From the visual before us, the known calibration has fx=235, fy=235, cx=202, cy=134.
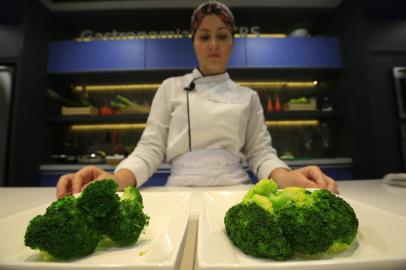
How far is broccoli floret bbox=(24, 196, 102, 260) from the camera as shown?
0.25 m

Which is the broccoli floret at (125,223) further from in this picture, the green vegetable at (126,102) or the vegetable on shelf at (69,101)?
the vegetable on shelf at (69,101)

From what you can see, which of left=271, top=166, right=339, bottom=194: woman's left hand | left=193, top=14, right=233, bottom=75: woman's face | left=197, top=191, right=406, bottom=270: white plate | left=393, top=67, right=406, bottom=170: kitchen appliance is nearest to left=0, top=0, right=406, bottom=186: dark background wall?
left=393, top=67, right=406, bottom=170: kitchen appliance

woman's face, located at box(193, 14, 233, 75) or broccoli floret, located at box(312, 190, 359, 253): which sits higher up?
woman's face, located at box(193, 14, 233, 75)

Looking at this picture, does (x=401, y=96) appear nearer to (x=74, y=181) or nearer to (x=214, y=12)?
(x=214, y=12)

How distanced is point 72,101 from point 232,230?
2653 millimetres

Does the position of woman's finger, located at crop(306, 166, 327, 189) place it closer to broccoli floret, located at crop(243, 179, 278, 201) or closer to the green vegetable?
broccoli floret, located at crop(243, 179, 278, 201)

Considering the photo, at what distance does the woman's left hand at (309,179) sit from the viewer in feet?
1.81

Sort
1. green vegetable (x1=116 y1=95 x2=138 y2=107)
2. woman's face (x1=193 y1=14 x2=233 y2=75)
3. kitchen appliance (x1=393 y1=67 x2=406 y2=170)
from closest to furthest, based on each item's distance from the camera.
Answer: woman's face (x1=193 y1=14 x2=233 y2=75) → kitchen appliance (x1=393 y1=67 x2=406 y2=170) → green vegetable (x1=116 y1=95 x2=138 y2=107)

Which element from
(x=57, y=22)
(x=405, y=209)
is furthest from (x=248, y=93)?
(x=57, y=22)

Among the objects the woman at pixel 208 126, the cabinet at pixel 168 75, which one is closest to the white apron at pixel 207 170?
the woman at pixel 208 126

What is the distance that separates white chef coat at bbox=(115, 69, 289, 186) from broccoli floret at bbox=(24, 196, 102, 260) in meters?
0.58

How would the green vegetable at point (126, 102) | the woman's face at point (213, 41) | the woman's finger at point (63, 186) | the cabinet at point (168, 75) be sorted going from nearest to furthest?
the woman's finger at point (63, 186) → the woman's face at point (213, 41) → the cabinet at point (168, 75) → the green vegetable at point (126, 102)

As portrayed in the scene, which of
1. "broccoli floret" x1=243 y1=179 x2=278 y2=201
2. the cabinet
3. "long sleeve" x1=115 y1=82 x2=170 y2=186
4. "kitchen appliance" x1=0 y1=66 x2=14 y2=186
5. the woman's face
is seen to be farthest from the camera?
the cabinet

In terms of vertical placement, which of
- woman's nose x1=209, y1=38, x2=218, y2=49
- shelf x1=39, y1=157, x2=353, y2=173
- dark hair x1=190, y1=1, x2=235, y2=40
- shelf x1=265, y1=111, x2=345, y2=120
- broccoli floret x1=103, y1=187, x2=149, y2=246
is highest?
dark hair x1=190, y1=1, x2=235, y2=40
